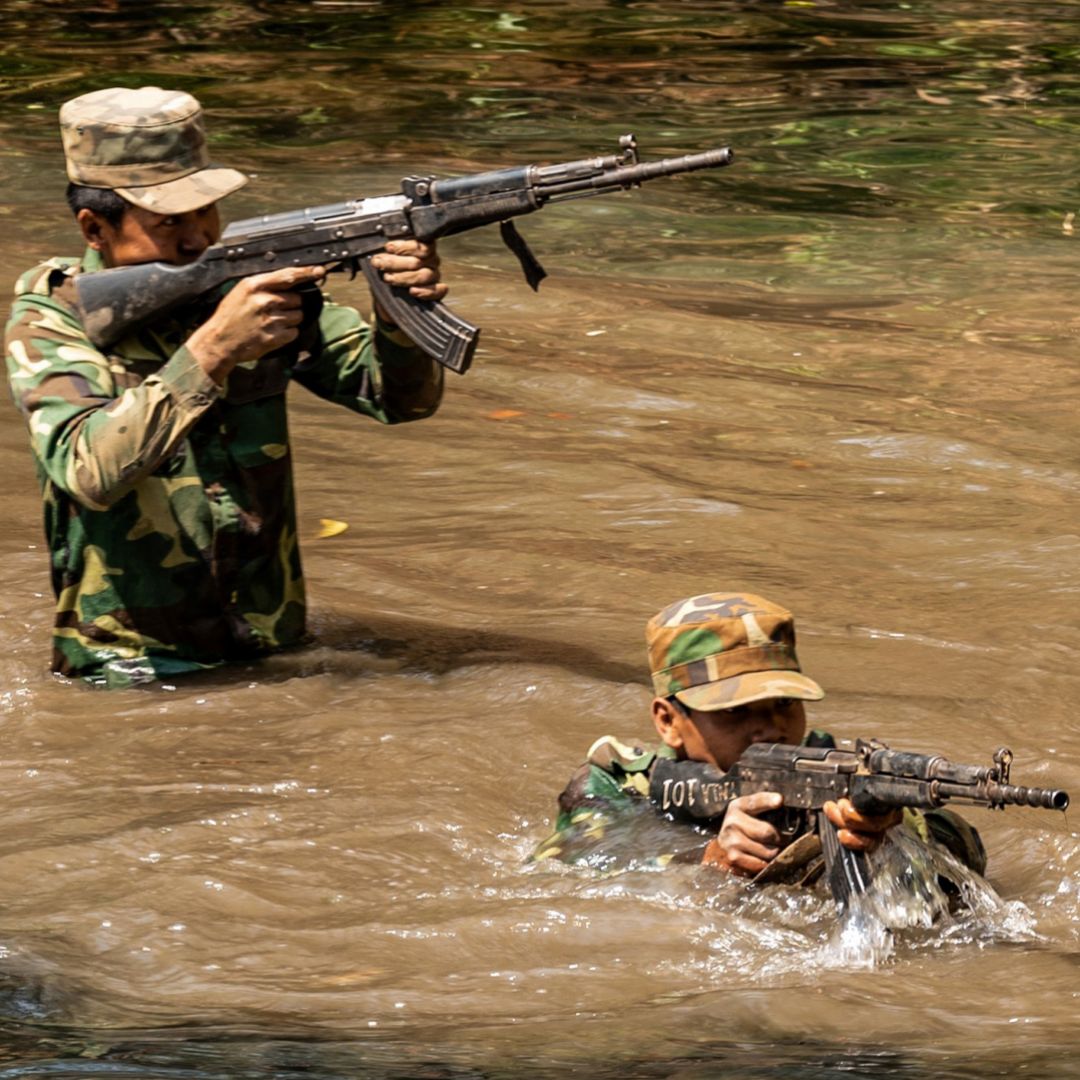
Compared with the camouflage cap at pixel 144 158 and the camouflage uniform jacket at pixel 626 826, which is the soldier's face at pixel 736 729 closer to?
the camouflage uniform jacket at pixel 626 826

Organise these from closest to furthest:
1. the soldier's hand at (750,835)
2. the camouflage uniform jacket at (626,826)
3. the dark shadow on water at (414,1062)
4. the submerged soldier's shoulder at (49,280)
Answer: the dark shadow on water at (414,1062) → the soldier's hand at (750,835) → the camouflage uniform jacket at (626,826) → the submerged soldier's shoulder at (49,280)

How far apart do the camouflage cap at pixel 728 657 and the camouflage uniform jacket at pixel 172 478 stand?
1.41 meters

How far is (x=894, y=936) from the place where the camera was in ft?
15.3

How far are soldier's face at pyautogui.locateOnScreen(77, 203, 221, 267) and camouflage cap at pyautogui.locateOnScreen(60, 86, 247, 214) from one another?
0.10 metres

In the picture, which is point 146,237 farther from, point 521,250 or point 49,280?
point 521,250

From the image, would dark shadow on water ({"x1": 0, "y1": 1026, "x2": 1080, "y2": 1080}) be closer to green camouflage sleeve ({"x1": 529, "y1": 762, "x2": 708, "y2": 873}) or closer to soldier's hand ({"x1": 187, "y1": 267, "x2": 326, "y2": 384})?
green camouflage sleeve ({"x1": 529, "y1": 762, "x2": 708, "y2": 873})

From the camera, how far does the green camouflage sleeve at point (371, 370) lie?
6.03 metres

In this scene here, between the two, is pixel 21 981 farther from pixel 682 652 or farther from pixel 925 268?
pixel 925 268

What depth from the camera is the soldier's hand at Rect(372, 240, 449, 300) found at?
228 inches

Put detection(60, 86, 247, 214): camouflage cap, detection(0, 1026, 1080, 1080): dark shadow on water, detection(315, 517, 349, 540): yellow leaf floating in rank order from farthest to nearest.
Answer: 1. detection(315, 517, 349, 540): yellow leaf floating
2. detection(60, 86, 247, 214): camouflage cap
3. detection(0, 1026, 1080, 1080): dark shadow on water

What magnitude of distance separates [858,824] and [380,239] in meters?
2.30

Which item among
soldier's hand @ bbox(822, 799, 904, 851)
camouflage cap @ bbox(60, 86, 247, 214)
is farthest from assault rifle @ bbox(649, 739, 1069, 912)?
camouflage cap @ bbox(60, 86, 247, 214)

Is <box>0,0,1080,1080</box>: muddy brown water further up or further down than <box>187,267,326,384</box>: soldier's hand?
further down

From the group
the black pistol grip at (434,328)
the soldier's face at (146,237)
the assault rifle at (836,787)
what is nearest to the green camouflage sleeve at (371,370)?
the black pistol grip at (434,328)
